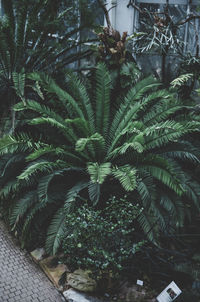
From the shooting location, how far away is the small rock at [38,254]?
14.0ft

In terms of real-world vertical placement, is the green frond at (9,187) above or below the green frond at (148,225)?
above

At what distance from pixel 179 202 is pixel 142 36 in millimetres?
3754

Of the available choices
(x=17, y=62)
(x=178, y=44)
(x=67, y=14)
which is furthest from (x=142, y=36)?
(x=17, y=62)

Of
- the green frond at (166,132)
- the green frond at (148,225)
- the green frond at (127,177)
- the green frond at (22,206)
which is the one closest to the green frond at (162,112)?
the green frond at (166,132)

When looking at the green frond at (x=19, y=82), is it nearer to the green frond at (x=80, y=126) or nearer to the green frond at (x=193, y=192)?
the green frond at (x=80, y=126)

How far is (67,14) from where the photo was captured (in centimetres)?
591

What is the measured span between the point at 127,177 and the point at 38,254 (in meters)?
1.68

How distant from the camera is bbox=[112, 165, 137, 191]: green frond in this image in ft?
12.3

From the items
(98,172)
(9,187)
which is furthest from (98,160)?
(9,187)

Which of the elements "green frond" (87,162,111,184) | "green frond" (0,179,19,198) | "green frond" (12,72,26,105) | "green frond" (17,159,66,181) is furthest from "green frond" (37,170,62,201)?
"green frond" (12,72,26,105)

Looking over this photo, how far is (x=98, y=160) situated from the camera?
15.8 ft

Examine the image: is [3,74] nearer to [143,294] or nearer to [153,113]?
[153,113]

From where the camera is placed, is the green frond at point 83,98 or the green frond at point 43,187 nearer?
the green frond at point 43,187

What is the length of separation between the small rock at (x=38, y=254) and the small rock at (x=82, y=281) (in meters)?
0.57
